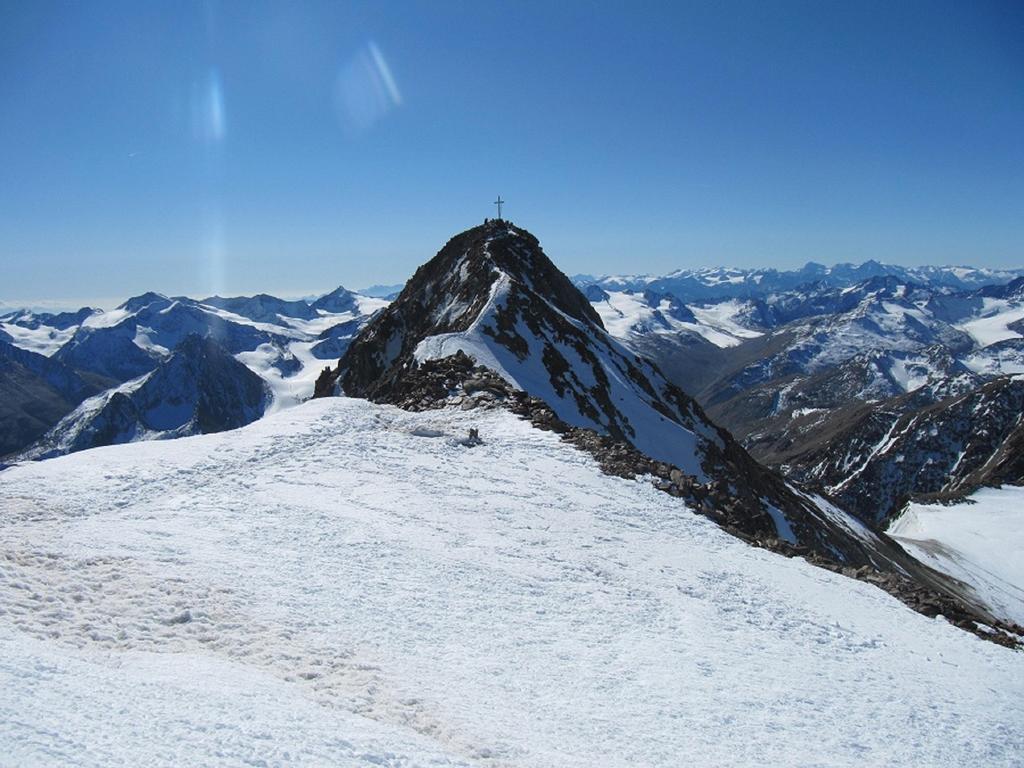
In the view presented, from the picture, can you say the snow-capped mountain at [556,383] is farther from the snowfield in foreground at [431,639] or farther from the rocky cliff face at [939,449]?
the rocky cliff face at [939,449]

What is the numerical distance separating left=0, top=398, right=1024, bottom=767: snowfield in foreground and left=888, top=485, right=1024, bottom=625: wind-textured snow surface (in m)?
68.2

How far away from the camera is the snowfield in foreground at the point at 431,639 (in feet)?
27.8

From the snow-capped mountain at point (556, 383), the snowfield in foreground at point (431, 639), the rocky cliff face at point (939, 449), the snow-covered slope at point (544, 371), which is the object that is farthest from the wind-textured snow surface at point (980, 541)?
the rocky cliff face at point (939, 449)

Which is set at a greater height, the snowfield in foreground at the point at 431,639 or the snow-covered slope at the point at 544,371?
the snow-covered slope at the point at 544,371

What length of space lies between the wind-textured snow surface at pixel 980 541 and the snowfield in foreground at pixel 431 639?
6821 centimetres

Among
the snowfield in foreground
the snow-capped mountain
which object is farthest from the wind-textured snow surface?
the snowfield in foreground

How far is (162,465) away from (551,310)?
44.8 meters

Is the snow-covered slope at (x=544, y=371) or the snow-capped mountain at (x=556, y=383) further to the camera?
the snow-covered slope at (x=544, y=371)

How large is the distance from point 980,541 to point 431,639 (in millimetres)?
98312

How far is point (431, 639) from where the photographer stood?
11.5 m

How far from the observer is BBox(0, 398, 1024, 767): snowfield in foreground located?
27.8 ft

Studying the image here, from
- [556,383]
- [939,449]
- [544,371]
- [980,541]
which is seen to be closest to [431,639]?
[556,383]

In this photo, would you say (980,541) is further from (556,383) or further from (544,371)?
(544,371)

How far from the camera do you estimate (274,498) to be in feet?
57.8
